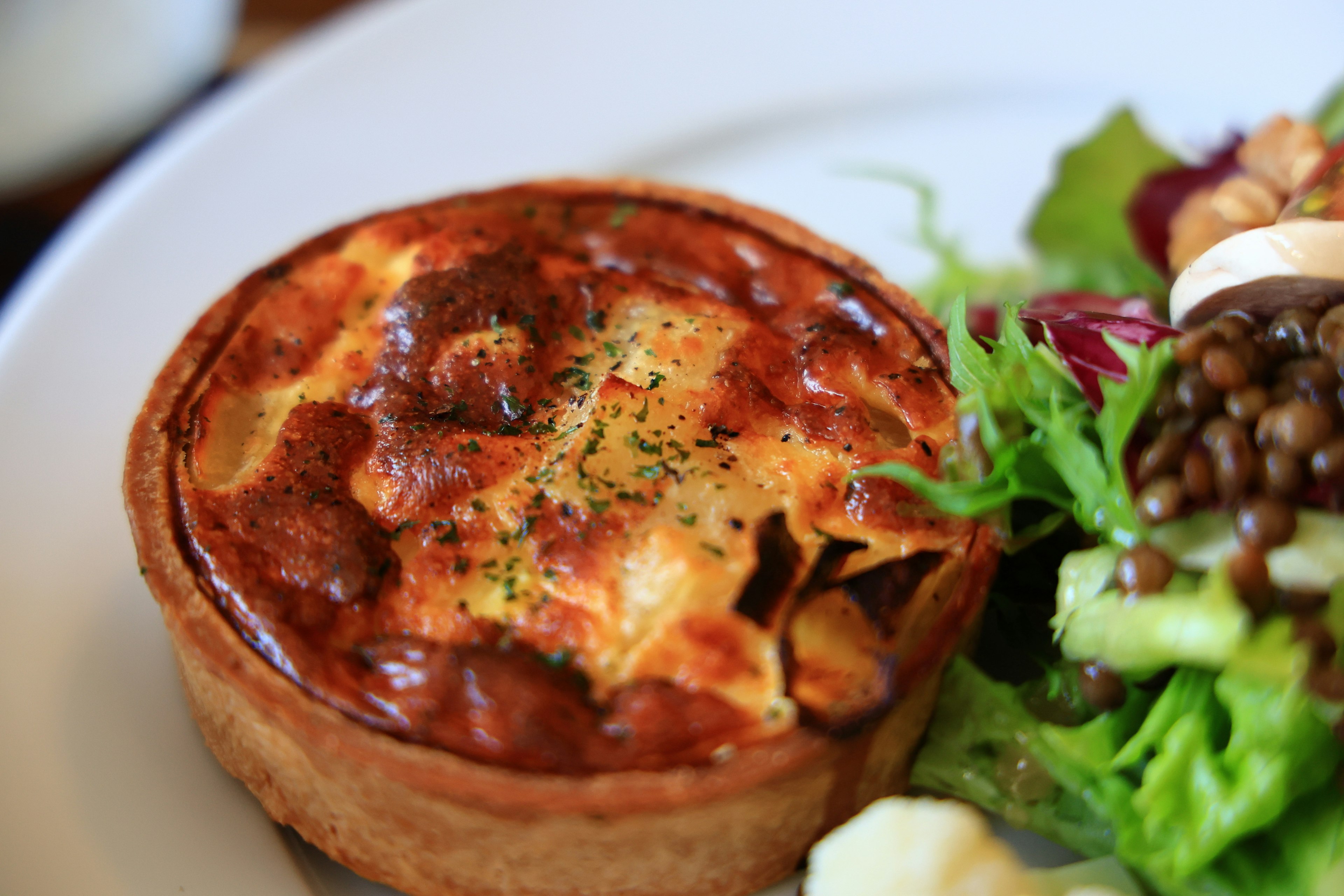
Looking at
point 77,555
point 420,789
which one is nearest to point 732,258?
point 420,789

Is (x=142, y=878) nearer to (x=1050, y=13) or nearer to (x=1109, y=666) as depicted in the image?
(x=1109, y=666)

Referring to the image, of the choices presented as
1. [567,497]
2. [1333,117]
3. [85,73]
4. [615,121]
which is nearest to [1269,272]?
[567,497]

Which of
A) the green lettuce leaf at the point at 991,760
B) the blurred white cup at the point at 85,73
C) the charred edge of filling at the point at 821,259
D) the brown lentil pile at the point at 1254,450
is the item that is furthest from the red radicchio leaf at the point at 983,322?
the blurred white cup at the point at 85,73

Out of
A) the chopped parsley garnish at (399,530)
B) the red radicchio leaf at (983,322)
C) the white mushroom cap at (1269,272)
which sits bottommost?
the red radicchio leaf at (983,322)

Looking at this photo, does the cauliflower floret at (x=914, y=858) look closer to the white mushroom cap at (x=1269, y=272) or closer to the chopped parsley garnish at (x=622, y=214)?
the white mushroom cap at (x=1269, y=272)

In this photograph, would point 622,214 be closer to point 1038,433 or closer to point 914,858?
point 1038,433

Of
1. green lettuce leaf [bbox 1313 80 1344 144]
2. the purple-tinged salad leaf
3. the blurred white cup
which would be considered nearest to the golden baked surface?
the purple-tinged salad leaf
